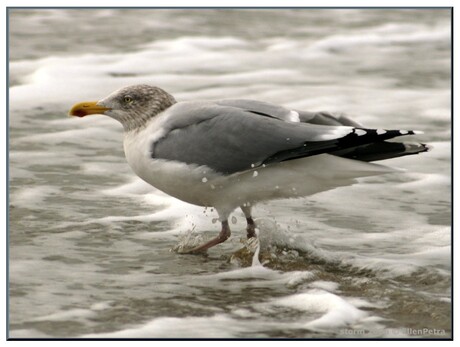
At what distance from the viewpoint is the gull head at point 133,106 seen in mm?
7141

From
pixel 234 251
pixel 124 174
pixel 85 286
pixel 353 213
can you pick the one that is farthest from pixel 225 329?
pixel 124 174

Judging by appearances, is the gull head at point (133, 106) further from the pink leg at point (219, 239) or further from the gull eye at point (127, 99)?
the pink leg at point (219, 239)


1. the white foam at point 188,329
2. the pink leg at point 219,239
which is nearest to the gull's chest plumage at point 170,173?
the pink leg at point 219,239

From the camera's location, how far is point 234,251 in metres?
7.02

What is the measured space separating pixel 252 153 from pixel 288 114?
40 centimetres

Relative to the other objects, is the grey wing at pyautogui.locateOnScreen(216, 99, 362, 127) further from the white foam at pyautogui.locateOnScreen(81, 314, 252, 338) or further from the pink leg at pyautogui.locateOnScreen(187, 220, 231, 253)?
the white foam at pyautogui.locateOnScreen(81, 314, 252, 338)

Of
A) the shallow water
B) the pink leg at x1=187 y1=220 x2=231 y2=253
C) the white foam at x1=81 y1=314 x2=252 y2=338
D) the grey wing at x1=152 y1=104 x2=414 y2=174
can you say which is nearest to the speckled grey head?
the grey wing at x1=152 y1=104 x2=414 y2=174

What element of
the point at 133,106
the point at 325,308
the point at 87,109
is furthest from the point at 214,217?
the point at 325,308

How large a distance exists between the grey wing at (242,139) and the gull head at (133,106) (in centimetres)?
41

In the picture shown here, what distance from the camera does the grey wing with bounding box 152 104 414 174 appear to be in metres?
Answer: 6.44

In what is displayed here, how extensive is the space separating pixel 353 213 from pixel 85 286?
238 cm

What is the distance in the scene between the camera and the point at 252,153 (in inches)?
257

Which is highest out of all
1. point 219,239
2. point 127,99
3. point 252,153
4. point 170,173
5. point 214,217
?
point 127,99

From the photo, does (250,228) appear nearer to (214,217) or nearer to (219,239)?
(219,239)
